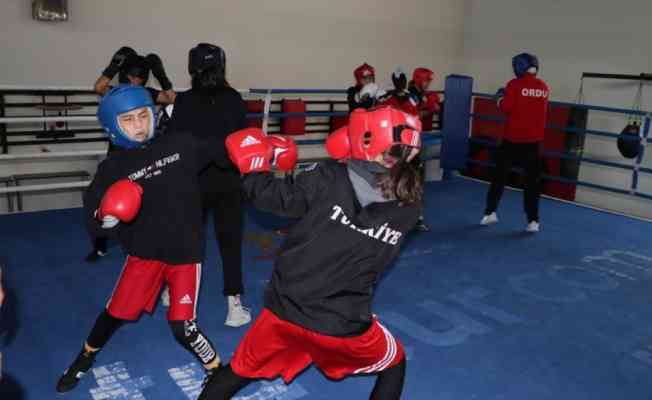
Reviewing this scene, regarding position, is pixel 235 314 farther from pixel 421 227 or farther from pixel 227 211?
pixel 421 227

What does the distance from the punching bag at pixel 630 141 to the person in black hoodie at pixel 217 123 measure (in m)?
4.22

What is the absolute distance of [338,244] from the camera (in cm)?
152

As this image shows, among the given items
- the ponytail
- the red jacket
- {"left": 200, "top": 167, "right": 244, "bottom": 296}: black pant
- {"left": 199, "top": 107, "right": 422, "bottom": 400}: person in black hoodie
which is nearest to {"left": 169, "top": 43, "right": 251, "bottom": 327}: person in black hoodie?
{"left": 200, "top": 167, "right": 244, "bottom": 296}: black pant

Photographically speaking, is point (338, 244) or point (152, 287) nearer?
point (338, 244)

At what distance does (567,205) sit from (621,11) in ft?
6.70

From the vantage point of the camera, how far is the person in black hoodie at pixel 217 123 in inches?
98.4

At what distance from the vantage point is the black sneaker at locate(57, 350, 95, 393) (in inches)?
87.7

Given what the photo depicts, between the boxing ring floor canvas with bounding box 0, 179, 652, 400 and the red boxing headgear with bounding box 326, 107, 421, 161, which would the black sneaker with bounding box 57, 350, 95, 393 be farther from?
the red boxing headgear with bounding box 326, 107, 421, 161

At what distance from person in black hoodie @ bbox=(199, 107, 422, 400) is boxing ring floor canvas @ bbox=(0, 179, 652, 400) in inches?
30.0

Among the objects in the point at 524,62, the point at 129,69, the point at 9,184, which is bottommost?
the point at 9,184

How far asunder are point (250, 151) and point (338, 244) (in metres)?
0.38

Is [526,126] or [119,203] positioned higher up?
[526,126]

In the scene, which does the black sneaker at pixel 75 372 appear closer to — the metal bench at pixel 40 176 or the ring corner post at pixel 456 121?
the metal bench at pixel 40 176

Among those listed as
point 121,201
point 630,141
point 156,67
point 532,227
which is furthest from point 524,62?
point 121,201
